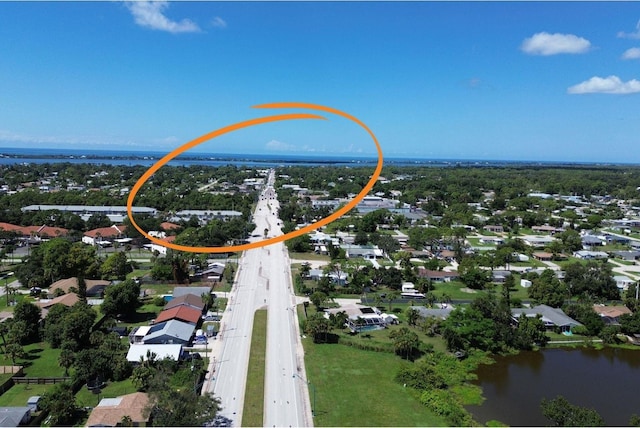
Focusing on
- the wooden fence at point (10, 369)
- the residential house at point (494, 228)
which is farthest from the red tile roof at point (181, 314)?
the residential house at point (494, 228)

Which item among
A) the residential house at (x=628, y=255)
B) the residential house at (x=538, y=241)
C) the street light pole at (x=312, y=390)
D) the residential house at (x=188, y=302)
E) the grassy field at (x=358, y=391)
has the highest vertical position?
the residential house at (x=538, y=241)

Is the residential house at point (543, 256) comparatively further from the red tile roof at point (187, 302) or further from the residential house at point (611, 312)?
the red tile roof at point (187, 302)

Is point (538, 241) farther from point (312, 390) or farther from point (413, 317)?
point (312, 390)

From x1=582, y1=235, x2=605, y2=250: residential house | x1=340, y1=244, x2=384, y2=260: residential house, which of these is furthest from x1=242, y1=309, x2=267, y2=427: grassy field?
x1=582, y1=235, x2=605, y2=250: residential house

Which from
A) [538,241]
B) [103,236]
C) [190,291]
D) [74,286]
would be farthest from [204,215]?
[538,241]

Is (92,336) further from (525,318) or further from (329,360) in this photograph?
(525,318)

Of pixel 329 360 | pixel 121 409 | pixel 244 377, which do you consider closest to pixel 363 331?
pixel 329 360
